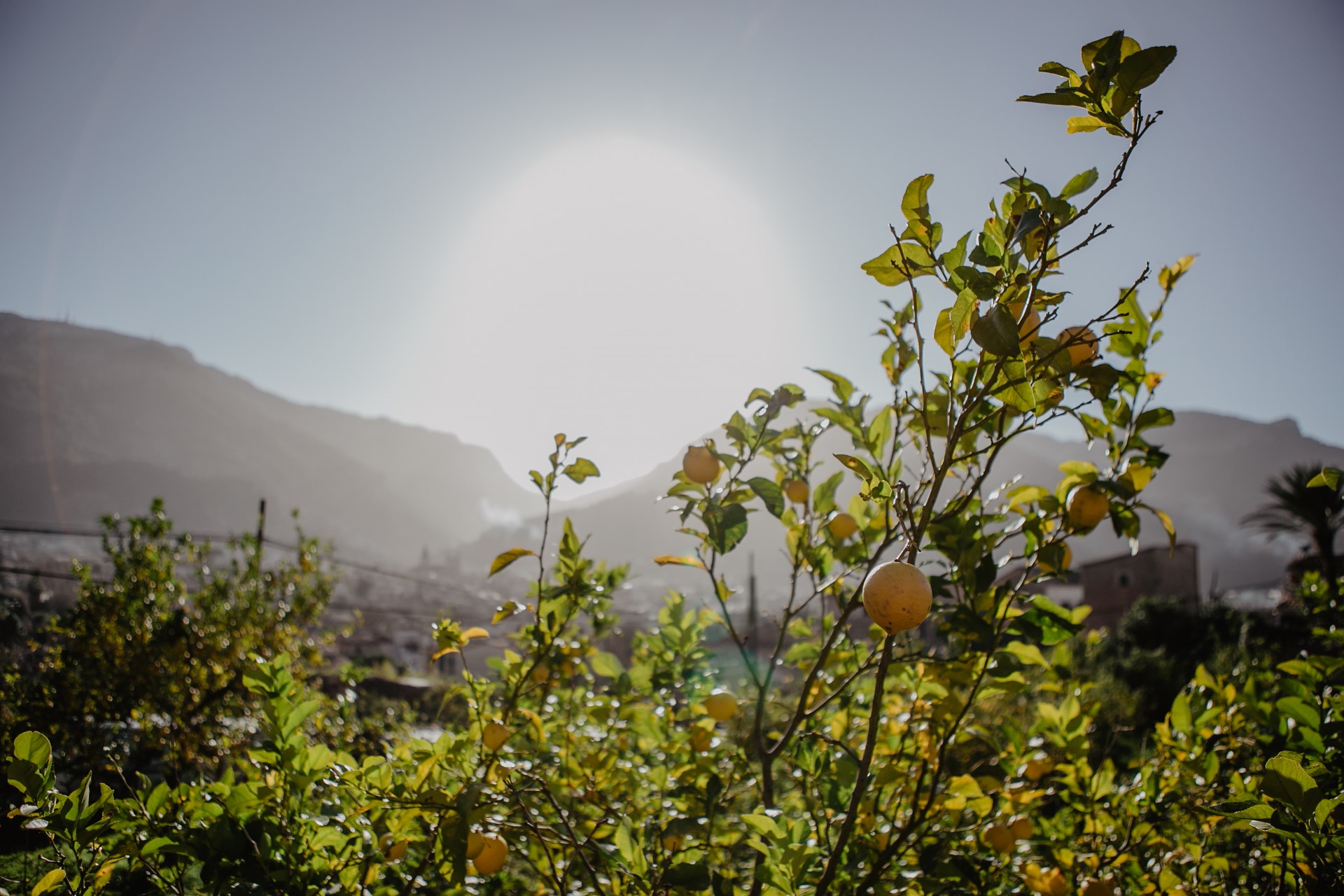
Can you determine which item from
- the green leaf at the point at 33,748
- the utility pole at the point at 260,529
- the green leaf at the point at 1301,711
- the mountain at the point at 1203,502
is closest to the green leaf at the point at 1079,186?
the green leaf at the point at 1301,711

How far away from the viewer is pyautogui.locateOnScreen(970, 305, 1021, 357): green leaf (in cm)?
80

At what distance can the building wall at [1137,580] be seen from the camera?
18844mm

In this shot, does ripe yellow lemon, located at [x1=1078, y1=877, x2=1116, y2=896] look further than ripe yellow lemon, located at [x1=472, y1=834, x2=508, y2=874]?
Yes

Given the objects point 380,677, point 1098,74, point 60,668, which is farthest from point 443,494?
point 1098,74

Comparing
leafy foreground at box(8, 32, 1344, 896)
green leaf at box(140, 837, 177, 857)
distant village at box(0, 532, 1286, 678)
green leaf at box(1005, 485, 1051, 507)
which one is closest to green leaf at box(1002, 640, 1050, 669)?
leafy foreground at box(8, 32, 1344, 896)

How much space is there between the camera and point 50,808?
0.94m

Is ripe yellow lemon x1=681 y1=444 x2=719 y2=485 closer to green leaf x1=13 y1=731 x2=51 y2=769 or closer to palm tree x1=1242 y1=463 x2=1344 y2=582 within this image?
green leaf x1=13 y1=731 x2=51 y2=769

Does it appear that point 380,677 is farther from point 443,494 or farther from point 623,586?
point 443,494

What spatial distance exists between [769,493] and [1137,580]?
23.3 metres

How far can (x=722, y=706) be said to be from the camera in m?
1.47

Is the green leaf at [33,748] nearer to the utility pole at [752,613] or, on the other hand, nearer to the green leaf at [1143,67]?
the utility pole at [752,613]

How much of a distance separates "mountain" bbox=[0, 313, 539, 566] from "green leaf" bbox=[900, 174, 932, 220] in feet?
78.4

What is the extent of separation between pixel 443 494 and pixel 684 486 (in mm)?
55728

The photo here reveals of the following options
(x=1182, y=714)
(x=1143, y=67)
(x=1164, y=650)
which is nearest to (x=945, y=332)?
(x=1143, y=67)
